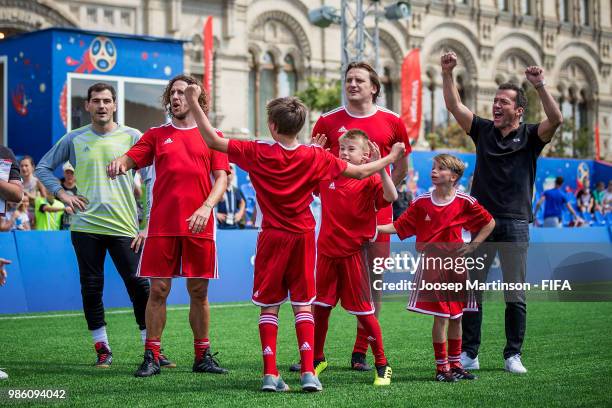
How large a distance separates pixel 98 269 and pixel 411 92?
77.3ft

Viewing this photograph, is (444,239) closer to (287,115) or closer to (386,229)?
(386,229)

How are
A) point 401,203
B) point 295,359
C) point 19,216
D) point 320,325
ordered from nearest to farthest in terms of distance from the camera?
point 320,325
point 295,359
point 19,216
point 401,203

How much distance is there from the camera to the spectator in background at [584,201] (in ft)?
95.8

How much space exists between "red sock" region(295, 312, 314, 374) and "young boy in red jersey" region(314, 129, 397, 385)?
2.17 feet

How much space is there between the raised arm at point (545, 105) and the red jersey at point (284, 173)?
76.1 inches

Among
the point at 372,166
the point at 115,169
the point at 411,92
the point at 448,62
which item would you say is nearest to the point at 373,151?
the point at 372,166

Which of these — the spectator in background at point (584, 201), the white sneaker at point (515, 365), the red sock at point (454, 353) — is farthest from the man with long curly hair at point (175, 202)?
the spectator in background at point (584, 201)

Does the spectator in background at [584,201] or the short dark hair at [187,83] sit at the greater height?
the short dark hair at [187,83]

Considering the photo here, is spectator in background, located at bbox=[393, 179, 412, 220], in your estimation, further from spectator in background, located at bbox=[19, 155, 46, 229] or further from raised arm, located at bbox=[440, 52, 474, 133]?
raised arm, located at bbox=[440, 52, 474, 133]

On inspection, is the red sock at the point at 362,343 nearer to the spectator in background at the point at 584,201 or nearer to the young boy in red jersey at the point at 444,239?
the young boy in red jersey at the point at 444,239

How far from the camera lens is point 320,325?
7.79 m

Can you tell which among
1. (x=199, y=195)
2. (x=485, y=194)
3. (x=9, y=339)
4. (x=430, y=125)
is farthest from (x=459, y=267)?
(x=430, y=125)

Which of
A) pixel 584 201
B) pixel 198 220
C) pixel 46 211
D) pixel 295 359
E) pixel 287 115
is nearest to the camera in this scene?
pixel 287 115

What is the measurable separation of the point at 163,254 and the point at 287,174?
1.35 metres
